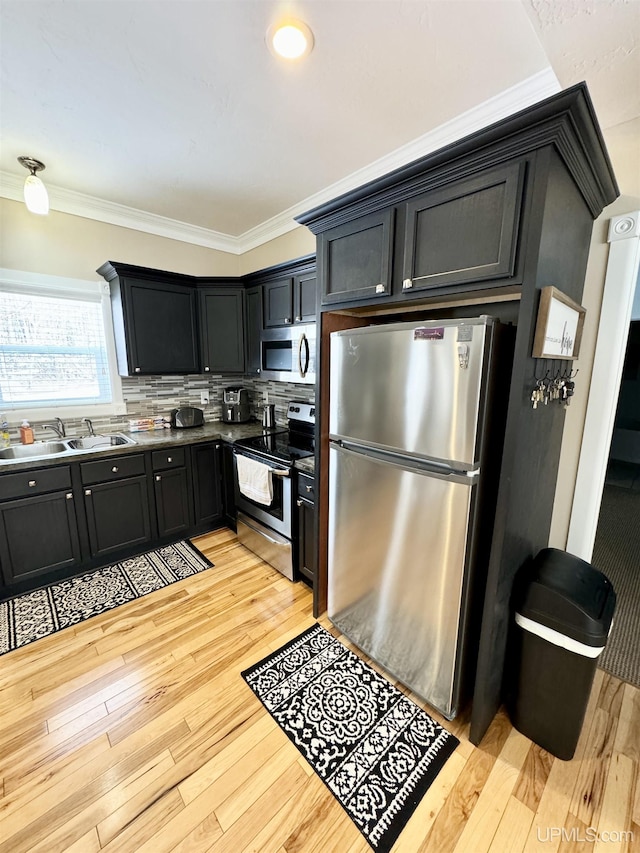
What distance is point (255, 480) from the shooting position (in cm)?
257

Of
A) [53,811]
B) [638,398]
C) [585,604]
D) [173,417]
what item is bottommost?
[53,811]

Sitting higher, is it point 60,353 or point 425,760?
point 60,353

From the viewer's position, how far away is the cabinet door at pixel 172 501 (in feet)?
9.32

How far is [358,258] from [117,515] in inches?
98.8

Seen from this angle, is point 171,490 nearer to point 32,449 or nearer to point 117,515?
point 117,515

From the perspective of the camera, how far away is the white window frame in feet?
8.49

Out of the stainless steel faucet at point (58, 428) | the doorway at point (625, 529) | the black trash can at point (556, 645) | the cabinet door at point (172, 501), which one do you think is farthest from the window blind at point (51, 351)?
the doorway at point (625, 529)

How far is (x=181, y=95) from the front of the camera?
165 cm

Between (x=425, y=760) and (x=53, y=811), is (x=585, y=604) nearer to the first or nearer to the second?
→ (x=425, y=760)

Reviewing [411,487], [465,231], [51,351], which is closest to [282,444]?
→ [411,487]

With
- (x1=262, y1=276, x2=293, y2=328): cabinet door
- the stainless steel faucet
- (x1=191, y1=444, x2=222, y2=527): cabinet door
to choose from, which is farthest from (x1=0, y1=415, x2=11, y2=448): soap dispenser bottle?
(x1=262, y1=276, x2=293, y2=328): cabinet door

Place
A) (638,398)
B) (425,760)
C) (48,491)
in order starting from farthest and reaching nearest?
(638,398) < (48,491) < (425,760)

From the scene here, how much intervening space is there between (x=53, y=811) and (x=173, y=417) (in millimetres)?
2581

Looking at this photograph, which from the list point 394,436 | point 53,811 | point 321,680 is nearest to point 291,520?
point 321,680
